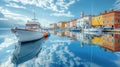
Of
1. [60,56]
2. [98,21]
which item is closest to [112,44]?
[60,56]

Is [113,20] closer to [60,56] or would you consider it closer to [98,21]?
[98,21]

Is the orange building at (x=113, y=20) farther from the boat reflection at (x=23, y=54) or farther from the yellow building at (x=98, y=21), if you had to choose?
the boat reflection at (x=23, y=54)

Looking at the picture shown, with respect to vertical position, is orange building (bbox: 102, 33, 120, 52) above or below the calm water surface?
below

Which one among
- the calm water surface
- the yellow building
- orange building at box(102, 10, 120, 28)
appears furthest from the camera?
the yellow building

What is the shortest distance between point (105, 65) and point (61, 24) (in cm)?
18424

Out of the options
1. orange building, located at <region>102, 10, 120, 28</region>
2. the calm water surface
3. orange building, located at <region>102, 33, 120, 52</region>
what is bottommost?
orange building, located at <region>102, 33, 120, 52</region>

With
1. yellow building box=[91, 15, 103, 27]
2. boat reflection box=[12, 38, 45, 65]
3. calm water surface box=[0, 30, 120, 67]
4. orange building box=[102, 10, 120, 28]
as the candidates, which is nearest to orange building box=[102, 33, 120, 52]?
calm water surface box=[0, 30, 120, 67]

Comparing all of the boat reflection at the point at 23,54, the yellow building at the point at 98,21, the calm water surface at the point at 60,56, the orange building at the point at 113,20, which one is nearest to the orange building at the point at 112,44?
the calm water surface at the point at 60,56

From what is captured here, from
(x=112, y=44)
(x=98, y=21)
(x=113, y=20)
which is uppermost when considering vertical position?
(x=98, y=21)

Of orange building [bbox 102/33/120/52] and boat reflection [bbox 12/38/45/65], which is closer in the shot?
boat reflection [bbox 12/38/45/65]

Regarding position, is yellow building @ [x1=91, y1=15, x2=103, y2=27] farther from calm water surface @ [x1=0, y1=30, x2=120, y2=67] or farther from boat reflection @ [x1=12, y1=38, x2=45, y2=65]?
boat reflection @ [x1=12, y1=38, x2=45, y2=65]

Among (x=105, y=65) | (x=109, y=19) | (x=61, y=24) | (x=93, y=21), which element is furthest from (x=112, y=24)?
(x=61, y=24)

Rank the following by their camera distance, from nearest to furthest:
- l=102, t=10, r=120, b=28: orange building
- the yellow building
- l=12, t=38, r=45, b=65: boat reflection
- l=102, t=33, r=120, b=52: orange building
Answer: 1. l=12, t=38, r=45, b=65: boat reflection
2. l=102, t=33, r=120, b=52: orange building
3. l=102, t=10, r=120, b=28: orange building
4. the yellow building

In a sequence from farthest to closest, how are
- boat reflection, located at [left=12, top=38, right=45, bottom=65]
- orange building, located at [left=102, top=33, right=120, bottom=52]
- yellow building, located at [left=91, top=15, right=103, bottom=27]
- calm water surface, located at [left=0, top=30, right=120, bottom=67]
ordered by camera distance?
yellow building, located at [left=91, top=15, right=103, bottom=27] < orange building, located at [left=102, top=33, right=120, bottom=52] < boat reflection, located at [left=12, top=38, right=45, bottom=65] < calm water surface, located at [left=0, top=30, right=120, bottom=67]
